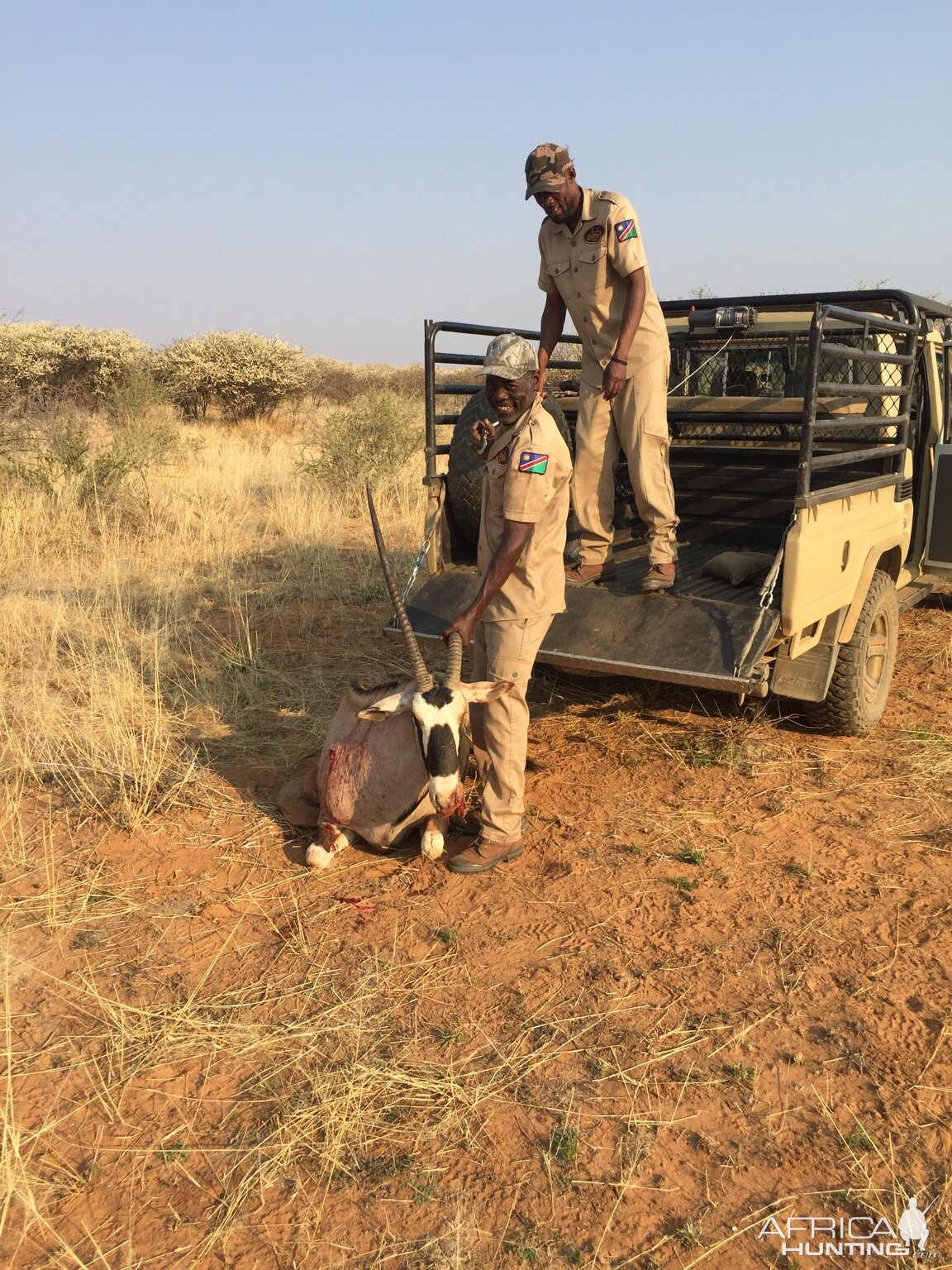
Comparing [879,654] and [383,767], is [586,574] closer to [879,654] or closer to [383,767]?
[383,767]

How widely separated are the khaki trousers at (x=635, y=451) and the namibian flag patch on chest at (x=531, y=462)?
100 cm

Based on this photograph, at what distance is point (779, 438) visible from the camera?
6000 millimetres

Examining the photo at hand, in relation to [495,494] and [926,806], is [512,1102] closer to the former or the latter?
[495,494]

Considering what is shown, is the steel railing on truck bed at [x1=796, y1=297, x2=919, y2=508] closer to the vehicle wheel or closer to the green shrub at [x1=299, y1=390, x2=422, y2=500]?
the vehicle wheel

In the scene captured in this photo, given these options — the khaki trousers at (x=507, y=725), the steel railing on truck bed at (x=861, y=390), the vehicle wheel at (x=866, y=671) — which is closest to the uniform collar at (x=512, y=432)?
the khaki trousers at (x=507, y=725)

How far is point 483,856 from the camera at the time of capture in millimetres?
4098

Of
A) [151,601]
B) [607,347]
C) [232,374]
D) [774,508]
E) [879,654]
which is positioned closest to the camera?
[607,347]

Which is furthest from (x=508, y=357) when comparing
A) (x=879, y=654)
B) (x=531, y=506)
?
(x=879, y=654)

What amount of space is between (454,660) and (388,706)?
0.31 meters

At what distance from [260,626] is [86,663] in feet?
5.06

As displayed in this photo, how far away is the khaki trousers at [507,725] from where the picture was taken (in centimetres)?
407

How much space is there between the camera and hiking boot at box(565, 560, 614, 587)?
4.82m

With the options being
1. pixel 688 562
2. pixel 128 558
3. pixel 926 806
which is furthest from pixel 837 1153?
pixel 128 558

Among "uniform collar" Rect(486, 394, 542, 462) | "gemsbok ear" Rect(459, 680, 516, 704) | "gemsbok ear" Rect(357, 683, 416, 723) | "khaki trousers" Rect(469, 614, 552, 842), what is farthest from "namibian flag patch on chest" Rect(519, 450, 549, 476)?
"gemsbok ear" Rect(357, 683, 416, 723)
